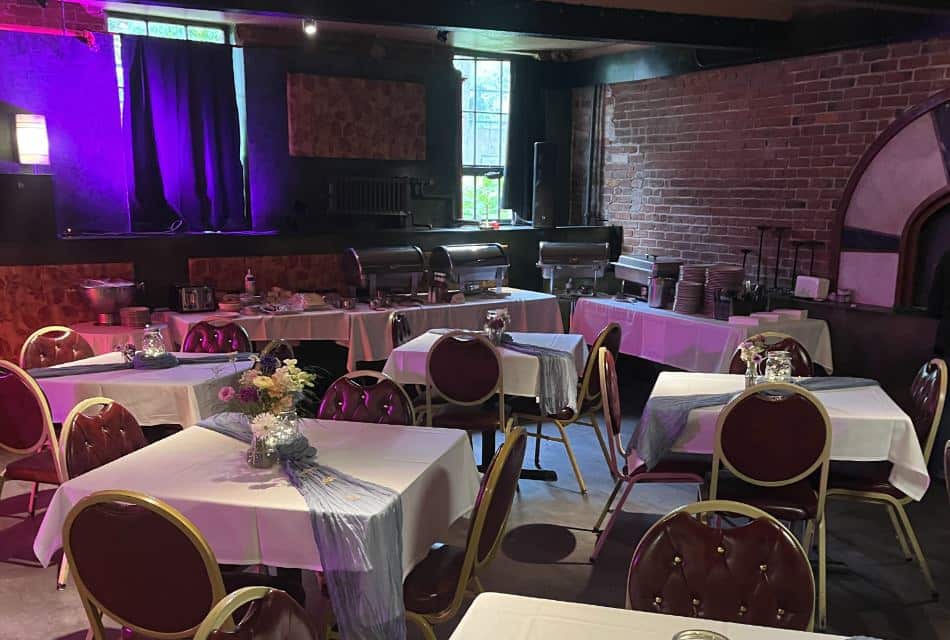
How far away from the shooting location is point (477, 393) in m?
3.77

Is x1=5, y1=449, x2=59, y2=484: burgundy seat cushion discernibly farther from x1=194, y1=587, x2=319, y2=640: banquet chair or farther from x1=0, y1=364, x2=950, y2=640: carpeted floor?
x1=194, y1=587, x2=319, y2=640: banquet chair

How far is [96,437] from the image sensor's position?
2.54 meters

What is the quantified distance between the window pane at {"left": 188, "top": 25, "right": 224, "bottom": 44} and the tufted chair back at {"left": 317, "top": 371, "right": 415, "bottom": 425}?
4.48 meters

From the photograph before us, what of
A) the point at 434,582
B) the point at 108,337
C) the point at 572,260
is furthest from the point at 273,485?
the point at 572,260

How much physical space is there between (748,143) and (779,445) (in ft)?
11.9

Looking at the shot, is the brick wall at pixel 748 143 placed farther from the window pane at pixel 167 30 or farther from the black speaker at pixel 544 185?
the window pane at pixel 167 30

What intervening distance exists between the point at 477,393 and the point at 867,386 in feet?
5.82

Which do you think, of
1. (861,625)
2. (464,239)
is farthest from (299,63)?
(861,625)

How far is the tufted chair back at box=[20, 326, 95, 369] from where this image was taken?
3906 millimetres

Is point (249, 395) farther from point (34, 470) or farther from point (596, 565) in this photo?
point (596, 565)

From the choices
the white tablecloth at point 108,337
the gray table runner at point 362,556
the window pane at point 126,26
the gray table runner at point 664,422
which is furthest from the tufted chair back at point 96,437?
the window pane at point 126,26

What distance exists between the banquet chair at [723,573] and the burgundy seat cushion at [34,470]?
2.49 m

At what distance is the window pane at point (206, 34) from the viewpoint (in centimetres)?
634

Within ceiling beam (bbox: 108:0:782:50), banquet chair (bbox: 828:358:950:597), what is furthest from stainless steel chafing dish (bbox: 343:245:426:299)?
banquet chair (bbox: 828:358:950:597)
